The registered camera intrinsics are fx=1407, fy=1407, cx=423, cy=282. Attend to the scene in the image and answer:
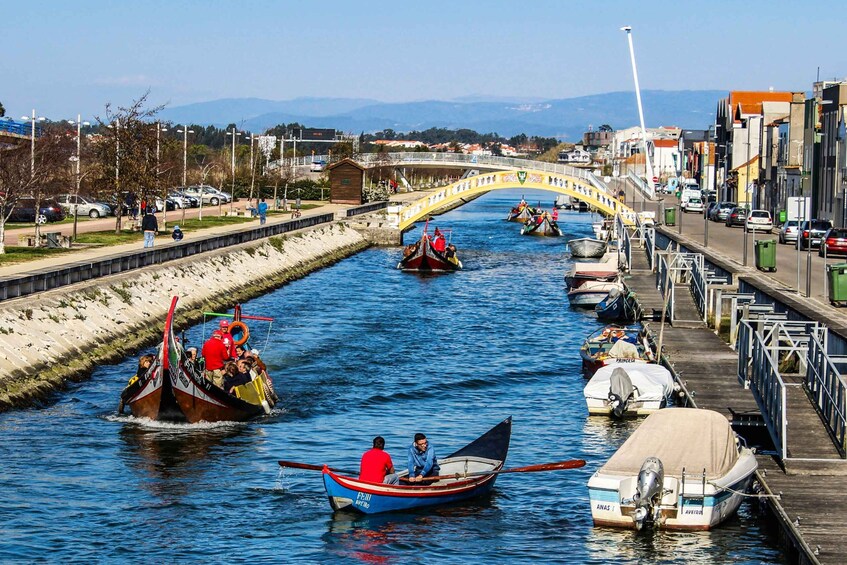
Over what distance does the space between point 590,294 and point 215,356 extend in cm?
3173

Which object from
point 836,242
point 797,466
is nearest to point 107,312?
point 797,466

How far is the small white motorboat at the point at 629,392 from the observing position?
3919 cm

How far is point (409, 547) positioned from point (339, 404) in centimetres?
1485

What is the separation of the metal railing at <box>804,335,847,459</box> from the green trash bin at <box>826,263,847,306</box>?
17138 mm

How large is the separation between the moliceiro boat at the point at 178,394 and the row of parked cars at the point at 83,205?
3108 centimetres

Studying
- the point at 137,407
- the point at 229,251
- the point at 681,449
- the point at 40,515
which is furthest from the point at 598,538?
the point at 229,251

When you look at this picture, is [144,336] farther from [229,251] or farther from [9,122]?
[9,122]

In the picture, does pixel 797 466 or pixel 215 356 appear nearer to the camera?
pixel 797 466

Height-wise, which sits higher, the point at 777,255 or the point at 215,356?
the point at 777,255

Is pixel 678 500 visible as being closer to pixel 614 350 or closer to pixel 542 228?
pixel 614 350

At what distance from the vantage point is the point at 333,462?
33.9 meters

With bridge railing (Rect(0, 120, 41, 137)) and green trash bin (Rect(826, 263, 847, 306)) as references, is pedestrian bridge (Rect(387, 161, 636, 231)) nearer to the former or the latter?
bridge railing (Rect(0, 120, 41, 137))

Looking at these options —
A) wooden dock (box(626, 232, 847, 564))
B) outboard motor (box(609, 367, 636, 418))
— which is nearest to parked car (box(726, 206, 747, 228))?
wooden dock (box(626, 232, 847, 564))

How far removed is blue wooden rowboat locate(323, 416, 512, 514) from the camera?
28141 mm
